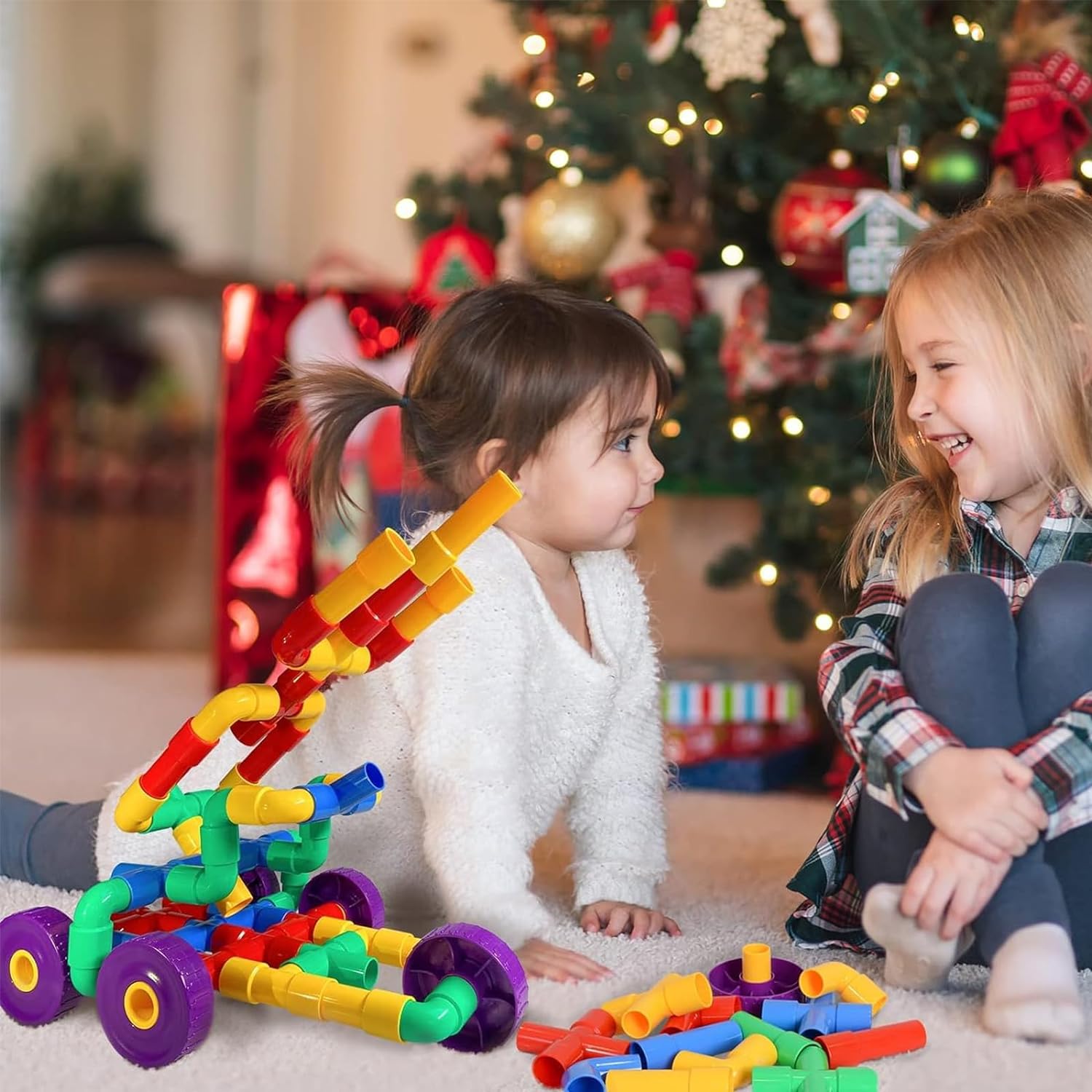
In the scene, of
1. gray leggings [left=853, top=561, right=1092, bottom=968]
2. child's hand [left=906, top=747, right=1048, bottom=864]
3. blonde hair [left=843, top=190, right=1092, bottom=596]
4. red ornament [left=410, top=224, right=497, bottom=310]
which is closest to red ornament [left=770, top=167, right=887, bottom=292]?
red ornament [left=410, top=224, right=497, bottom=310]

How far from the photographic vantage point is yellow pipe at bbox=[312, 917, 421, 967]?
3.09ft

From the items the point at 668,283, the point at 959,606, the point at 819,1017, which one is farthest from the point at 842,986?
the point at 668,283

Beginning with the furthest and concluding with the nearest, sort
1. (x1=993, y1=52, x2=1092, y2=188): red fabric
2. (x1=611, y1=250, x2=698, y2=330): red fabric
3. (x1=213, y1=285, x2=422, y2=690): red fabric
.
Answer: (x1=213, y1=285, x2=422, y2=690): red fabric < (x1=611, y1=250, x2=698, y2=330): red fabric < (x1=993, y1=52, x2=1092, y2=188): red fabric

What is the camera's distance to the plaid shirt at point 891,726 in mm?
923

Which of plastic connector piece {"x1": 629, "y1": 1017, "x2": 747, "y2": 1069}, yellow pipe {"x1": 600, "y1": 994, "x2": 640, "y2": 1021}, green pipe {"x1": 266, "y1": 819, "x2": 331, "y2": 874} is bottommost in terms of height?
yellow pipe {"x1": 600, "y1": 994, "x2": 640, "y2": 1021}

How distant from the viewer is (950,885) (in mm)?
902

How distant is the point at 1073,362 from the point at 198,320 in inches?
214

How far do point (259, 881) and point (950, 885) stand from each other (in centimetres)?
48

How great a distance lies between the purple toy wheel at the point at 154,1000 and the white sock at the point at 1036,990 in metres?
0.46

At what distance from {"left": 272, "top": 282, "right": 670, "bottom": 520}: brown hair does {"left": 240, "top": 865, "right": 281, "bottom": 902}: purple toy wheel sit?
0.29 metres

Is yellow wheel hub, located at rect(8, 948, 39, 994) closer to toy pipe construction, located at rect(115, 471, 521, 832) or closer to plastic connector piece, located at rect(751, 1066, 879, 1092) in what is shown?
toy pipe construction, located at rect(115, 471, 521, 832)

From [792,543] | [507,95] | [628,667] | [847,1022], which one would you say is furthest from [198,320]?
[847,1022]

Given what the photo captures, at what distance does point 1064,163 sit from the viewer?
5.40 feet

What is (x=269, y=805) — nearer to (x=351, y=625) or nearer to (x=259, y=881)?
(x=351, y=625)
